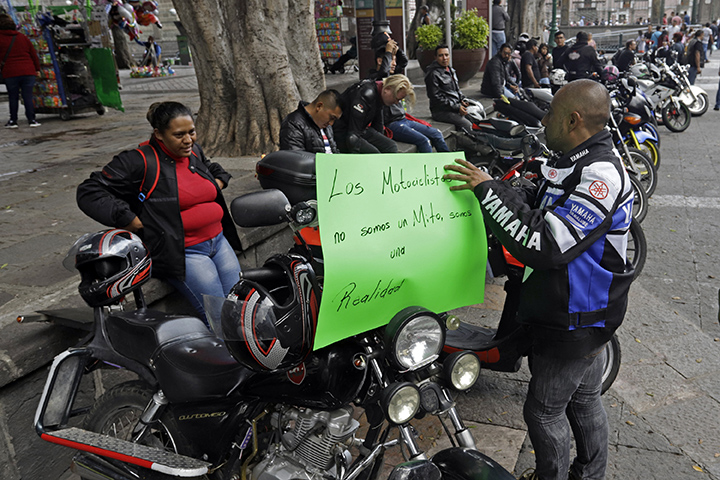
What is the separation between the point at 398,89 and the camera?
6.48 meters

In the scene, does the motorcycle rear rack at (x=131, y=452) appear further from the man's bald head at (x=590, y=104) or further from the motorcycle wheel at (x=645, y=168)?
the motorcycle wheel at (x=645, y=168)

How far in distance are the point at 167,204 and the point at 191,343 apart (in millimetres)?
1047

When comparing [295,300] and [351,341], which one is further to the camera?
[351,341]

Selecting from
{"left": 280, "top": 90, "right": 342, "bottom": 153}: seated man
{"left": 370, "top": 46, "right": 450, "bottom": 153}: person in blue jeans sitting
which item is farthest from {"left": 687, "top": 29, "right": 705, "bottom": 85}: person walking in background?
{"left": 280, "top": 90, "right": 342, "bottom": 153}: seated man

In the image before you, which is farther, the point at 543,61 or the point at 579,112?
the point at 543,61

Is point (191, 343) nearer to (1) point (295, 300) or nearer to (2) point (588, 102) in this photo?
(1) point (295, 300)

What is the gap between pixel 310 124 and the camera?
4684 mm

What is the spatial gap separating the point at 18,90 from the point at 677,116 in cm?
1231

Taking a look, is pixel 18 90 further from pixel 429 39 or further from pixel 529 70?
pixel 529 70

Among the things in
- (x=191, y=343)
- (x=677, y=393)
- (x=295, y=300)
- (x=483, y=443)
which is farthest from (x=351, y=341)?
(x=677, y=393)

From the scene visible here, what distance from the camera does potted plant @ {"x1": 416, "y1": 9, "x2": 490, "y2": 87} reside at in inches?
532

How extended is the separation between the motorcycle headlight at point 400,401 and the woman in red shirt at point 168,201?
147 centimetres

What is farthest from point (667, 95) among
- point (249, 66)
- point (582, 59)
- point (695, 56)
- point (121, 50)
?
point (121, 50)

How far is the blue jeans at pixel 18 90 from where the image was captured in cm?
1028
